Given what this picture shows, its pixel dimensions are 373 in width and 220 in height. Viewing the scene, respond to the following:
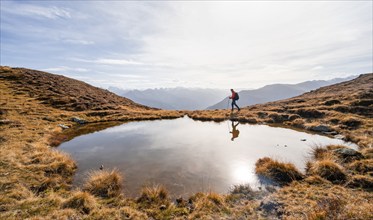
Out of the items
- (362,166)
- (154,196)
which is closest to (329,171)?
(362,166)

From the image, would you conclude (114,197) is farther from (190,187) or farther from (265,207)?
(265,207)

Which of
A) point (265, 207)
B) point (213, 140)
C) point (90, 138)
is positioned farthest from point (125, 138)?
point (265, 207)

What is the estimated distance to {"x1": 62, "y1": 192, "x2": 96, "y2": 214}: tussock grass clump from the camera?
23.3 feet

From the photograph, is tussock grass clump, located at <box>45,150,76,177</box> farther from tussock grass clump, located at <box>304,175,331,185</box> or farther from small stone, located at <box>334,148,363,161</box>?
small stone, located at <box>334,148,363,161</box>

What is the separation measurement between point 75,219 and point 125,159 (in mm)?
6548

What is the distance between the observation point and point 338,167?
9.43 m

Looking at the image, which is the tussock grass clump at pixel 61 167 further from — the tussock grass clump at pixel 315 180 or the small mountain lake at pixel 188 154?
the tussock grass clump at pixel 315 180

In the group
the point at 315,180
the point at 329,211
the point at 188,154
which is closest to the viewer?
the point at 329,211

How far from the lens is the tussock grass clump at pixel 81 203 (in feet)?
23.3

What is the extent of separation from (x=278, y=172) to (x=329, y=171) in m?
2.33

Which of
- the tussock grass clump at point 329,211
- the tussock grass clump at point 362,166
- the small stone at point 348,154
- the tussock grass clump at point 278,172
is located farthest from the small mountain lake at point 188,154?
the tussock grass clump at point 329,211

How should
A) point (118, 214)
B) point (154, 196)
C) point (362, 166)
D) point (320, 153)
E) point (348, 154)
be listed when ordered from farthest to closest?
point (320, 153) → point (348, 154) → point (362, 166) → point (154, 196) → point (118, 214)

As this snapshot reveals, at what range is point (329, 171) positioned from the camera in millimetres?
9391

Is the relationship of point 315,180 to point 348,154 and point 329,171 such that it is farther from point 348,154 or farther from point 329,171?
point 348,154
